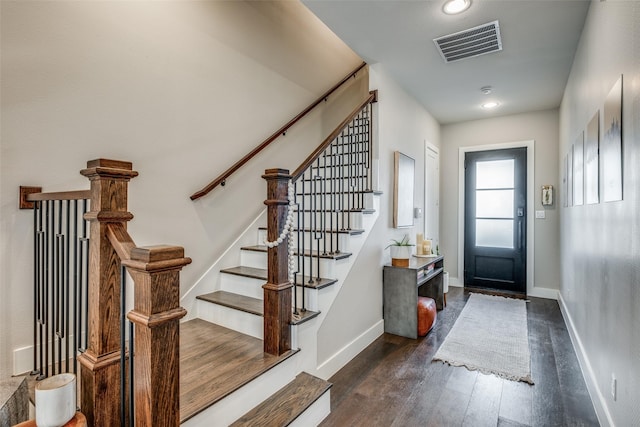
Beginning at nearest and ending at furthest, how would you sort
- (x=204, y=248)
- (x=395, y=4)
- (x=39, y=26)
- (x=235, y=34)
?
1. (x=39, y=26)
2. (x=395, y=4)
3. (x=204, y=248)
4. (x=235, y=34)

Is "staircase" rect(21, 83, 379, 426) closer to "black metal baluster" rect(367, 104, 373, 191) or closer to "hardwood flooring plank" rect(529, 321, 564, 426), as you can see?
"black metal baluster" rect(367, 104, 373, 191)

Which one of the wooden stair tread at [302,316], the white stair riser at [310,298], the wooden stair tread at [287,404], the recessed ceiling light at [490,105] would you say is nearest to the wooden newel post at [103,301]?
the wooden stair tread at [287,404]

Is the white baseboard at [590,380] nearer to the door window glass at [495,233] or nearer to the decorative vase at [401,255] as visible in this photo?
the decorative vase at [401,255]

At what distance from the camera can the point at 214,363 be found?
189 cm

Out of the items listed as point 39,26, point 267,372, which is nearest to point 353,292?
point 267,372

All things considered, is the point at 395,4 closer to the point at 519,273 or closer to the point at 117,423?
the point at 117,423

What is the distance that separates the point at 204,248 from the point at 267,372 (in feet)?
4.16

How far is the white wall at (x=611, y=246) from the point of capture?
1.37m

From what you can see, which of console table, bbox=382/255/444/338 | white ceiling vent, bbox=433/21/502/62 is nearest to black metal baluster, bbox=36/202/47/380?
console table, bbox=382/255/444/338

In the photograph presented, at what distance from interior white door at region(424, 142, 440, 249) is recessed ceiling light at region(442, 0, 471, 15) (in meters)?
2.38

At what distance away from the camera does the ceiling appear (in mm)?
2424

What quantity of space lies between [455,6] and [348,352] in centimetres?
274

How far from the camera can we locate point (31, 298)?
6.01 ft

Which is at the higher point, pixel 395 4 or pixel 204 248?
pixel 395 4
